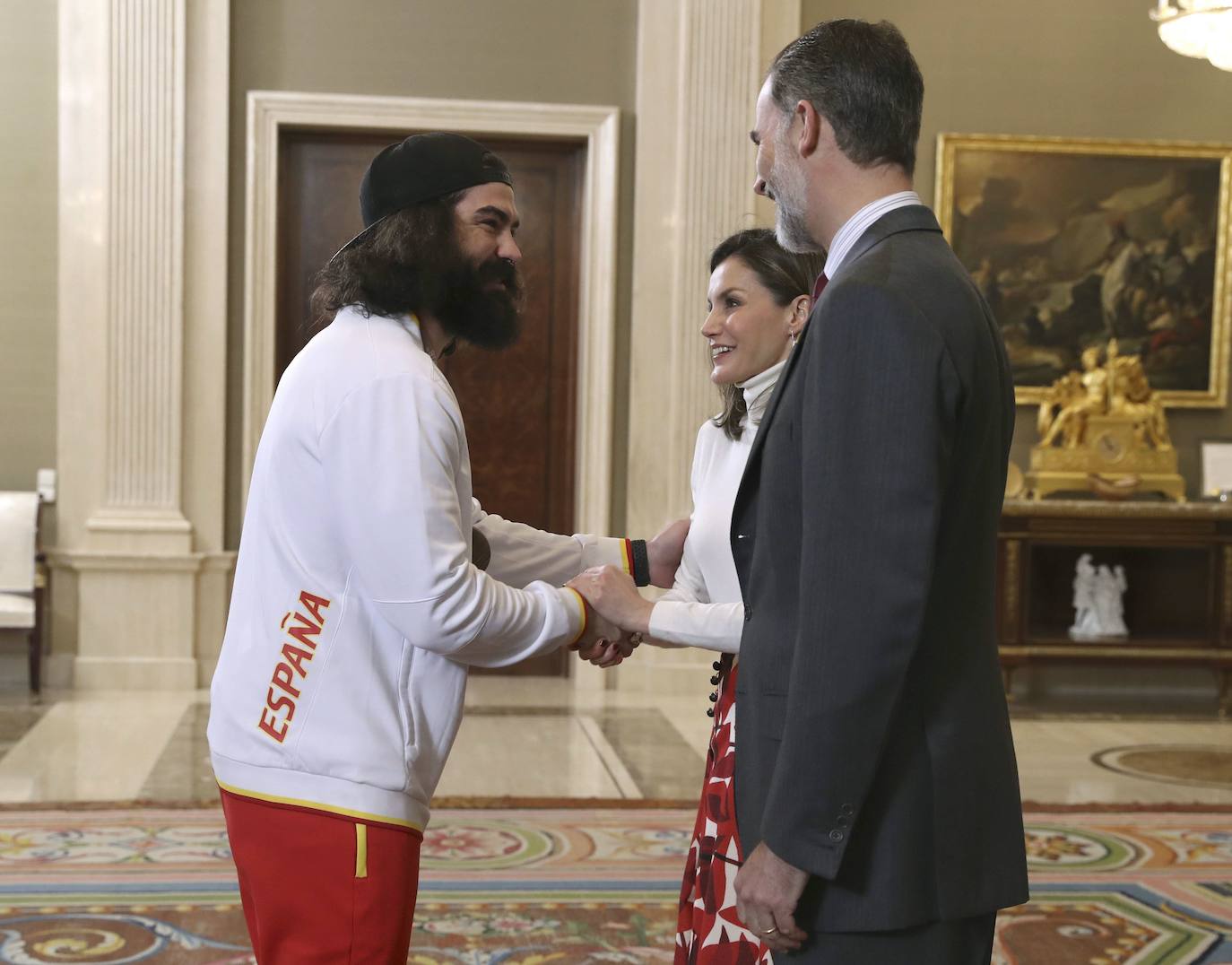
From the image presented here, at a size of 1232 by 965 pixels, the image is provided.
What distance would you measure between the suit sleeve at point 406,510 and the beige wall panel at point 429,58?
5.97m

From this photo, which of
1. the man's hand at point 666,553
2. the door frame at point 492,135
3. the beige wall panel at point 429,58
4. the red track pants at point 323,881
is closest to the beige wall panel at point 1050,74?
the beige wall panel at point 429,58

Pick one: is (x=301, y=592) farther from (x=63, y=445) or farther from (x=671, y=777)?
(x=63, y=445)

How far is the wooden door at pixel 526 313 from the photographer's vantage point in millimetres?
7871

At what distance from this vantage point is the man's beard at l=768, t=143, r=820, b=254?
174 cm

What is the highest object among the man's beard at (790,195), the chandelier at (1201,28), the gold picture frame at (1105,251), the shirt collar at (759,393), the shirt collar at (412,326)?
the chandelier at (1201,28)

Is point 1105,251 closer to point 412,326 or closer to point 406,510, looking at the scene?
point 412,326

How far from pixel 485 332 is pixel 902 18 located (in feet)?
20.8

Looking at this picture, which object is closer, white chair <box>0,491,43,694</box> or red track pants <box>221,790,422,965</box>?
red track pants <box>221,790,422,965</box>

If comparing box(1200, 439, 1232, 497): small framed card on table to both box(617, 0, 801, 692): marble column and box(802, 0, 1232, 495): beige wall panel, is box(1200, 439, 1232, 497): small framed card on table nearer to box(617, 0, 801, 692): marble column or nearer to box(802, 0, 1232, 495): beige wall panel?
box(802, 0, 1232, 495): beige wall panel

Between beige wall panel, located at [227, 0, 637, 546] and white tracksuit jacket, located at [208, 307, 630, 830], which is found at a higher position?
beige wall panel, located at [227, 0, 637, 546]

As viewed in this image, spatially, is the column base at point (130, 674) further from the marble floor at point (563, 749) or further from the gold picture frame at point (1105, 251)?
the gold picture frame at point (1105, 251)

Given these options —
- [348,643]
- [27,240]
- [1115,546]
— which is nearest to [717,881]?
[348,643]

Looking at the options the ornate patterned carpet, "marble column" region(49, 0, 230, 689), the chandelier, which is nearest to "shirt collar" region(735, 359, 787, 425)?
the ornate patterned carpet

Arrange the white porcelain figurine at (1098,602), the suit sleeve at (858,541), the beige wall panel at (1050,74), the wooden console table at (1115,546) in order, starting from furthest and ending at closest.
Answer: the beige wall panel at (1050,74) < the white porcelain figurine at (1098,602) < the wooden console table at (1115,546) < the suit sleeve at (858,541)
